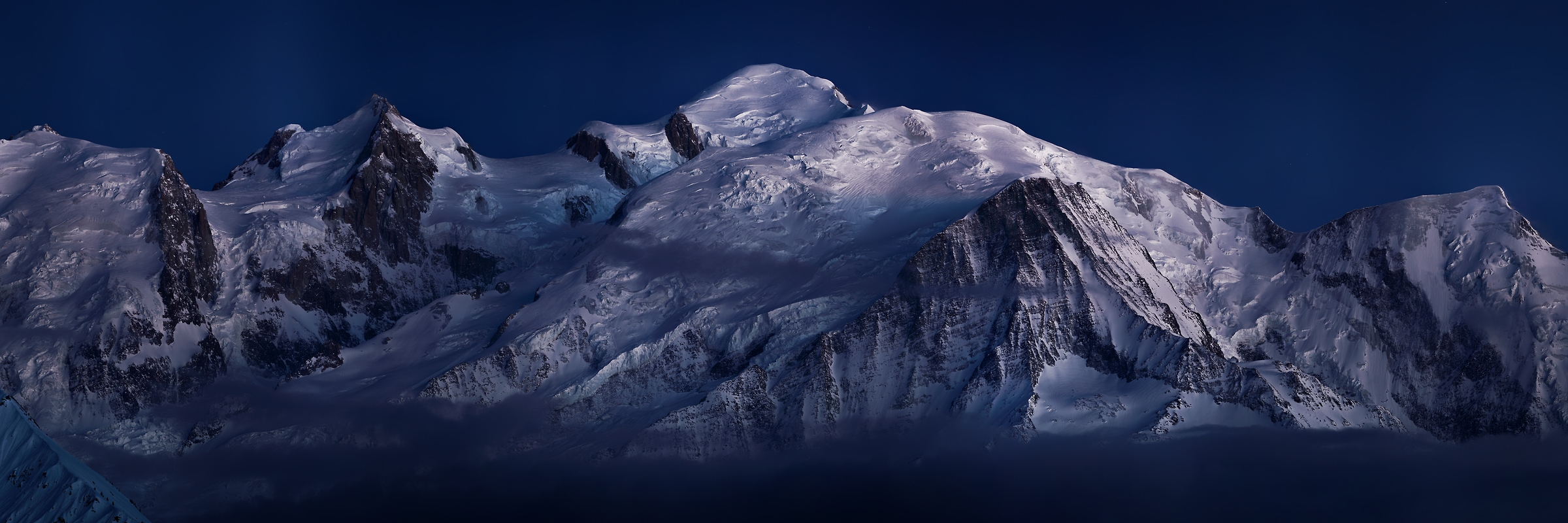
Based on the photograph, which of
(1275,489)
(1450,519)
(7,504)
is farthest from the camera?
(1275,489)

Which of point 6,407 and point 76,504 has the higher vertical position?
point 6,407

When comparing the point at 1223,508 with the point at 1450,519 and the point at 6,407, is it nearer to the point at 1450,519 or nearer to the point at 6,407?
the point at 1450,519

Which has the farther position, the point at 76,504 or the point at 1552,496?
the point at 1552,496

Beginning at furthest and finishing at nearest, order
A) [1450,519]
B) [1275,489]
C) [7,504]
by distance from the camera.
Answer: [1275,489] < [1450,519] < [7,504]

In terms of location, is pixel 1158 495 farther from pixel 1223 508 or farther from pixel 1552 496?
pixel 1552 496

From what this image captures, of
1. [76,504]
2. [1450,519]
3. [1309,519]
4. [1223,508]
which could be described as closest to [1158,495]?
[1223,508]

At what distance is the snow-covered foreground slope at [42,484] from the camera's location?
100625mm

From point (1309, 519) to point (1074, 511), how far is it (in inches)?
1348

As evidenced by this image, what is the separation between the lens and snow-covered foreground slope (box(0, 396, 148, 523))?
101 metres

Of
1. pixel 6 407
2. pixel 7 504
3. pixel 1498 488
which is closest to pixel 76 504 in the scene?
pixel 7 504

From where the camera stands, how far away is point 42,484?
10194 centimetres

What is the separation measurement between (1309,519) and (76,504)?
6408 inches

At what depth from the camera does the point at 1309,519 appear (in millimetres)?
193375

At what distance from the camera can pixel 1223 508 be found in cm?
19450
